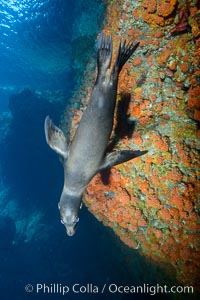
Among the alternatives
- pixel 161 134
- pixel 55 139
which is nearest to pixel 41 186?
pixel 55 139

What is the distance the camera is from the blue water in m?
9.34

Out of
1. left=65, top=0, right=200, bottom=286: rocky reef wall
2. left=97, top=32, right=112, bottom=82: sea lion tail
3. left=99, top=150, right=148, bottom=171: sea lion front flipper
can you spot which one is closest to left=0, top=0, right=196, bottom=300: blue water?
left=65, top=0, right=200, bottom=286: rocky reef wall

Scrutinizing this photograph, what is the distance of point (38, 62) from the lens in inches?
965

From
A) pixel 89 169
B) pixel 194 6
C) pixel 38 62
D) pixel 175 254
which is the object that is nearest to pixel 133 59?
pixel 194 6

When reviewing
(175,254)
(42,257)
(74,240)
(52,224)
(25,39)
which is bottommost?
(42,257)

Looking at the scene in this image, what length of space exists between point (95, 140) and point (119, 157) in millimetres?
488

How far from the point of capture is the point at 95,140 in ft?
10.5

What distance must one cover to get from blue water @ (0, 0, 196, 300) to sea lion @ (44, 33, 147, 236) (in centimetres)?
464

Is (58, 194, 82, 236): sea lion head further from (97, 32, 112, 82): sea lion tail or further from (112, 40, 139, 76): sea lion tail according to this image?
(112, 40, 139, 76): sea lion tail

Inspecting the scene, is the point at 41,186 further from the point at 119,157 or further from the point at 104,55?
the point at 104,55

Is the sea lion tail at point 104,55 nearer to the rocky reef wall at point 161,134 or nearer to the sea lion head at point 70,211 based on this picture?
the rocky reef wall at point 161,134

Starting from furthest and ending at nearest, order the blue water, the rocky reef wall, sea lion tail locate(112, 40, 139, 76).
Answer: the blue water → the rocky reef wall → sea lion tail locate(112, 40, 139, 76)

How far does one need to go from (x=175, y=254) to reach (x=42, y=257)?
10.5 metres

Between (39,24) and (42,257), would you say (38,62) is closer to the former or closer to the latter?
(39,24)
